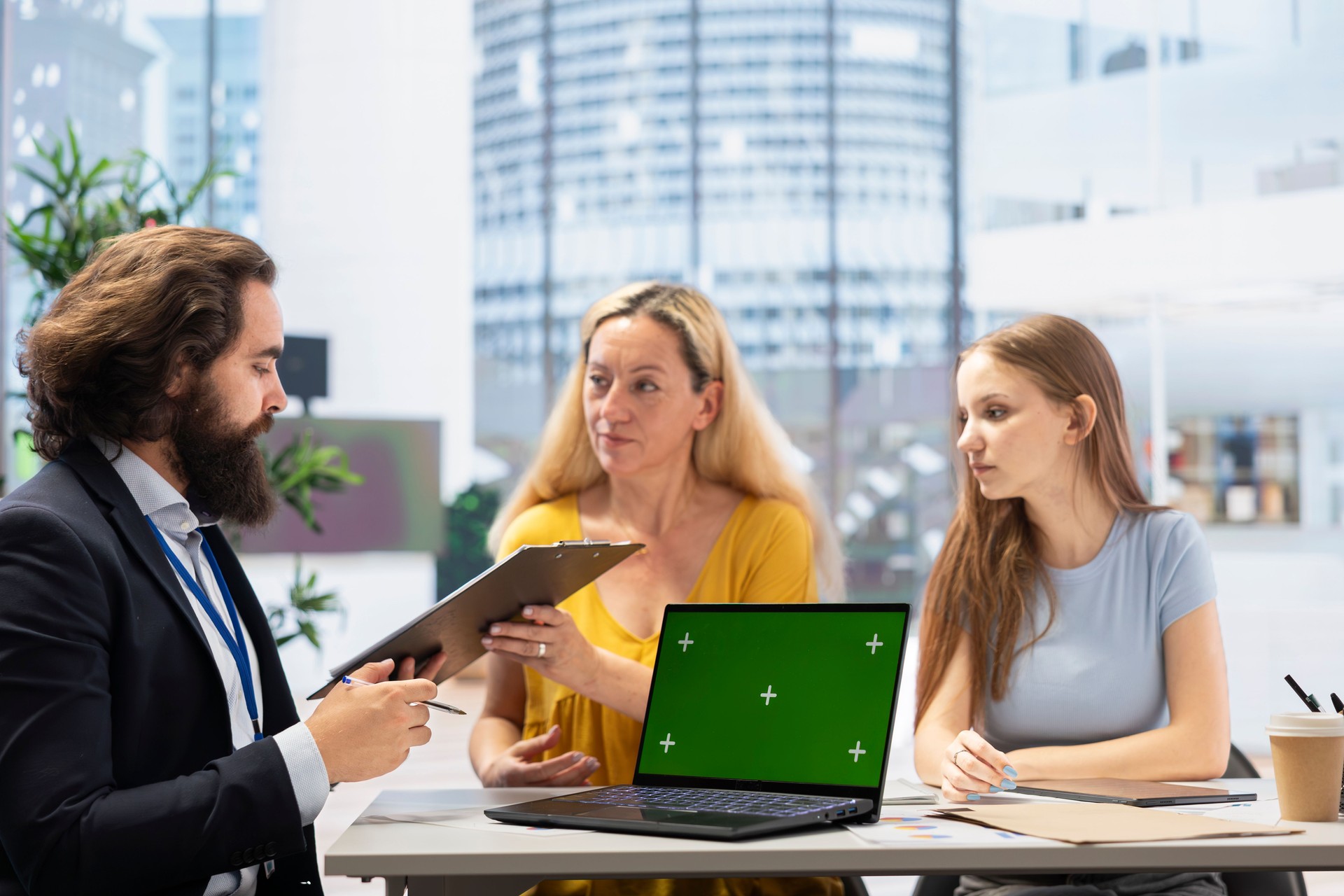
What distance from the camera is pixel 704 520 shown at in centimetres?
237

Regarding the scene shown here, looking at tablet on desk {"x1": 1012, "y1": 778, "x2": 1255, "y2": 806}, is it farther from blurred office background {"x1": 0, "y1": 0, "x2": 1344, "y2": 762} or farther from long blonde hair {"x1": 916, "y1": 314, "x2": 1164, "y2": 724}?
blurred office background {"x1": 0, "y1": 0, "x2": 1344, "y2": 762}

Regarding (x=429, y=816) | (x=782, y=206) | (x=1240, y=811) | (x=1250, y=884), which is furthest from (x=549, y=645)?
(x=782, y=206)

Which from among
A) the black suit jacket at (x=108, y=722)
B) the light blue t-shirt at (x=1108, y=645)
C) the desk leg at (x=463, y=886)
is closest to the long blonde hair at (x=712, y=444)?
the light blue t-shirt at (x=1108, y=645)

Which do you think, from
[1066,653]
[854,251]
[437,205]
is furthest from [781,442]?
[854,251]

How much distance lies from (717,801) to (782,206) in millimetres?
7814

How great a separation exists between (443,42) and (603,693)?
22.9 ft

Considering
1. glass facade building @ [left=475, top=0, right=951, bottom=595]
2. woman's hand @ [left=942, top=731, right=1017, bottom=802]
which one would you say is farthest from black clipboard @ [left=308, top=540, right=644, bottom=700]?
glass facade building @ [left=475, top=0, right=951, bottom=595]

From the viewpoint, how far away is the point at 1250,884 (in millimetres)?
1848

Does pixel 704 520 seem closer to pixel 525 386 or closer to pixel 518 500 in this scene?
pixel 518 500

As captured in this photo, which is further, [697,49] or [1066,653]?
[697,49]

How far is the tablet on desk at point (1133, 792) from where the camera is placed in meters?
1.58

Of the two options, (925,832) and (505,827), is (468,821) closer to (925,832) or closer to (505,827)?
(505,827)

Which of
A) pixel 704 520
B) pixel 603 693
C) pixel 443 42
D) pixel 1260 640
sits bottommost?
pixel 1260 640

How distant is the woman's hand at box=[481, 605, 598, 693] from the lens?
178 centimetres
